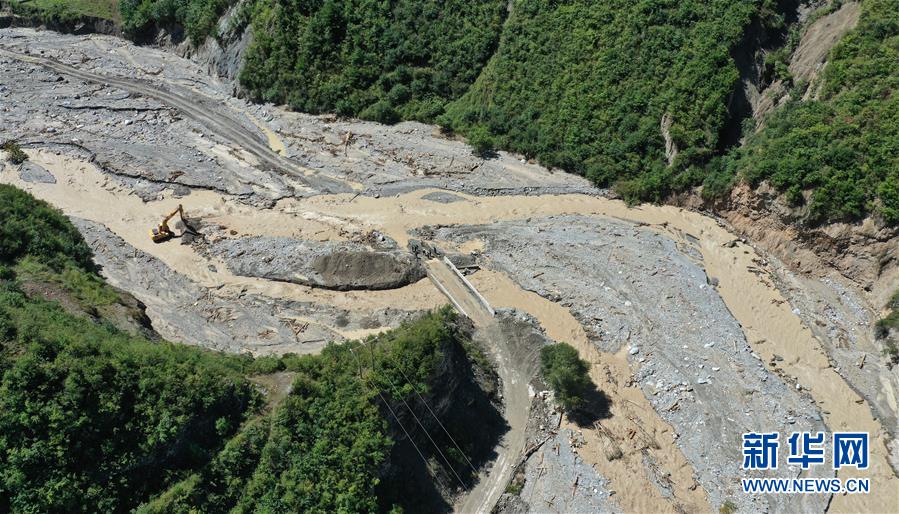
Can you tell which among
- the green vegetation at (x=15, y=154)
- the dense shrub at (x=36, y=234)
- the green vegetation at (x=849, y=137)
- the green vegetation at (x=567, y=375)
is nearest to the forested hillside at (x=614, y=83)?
the green vegetation at (x=849, y=137)

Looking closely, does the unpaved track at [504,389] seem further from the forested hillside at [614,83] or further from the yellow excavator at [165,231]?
the yellow excavator at [165,231]

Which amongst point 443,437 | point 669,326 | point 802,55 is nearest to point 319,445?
point 443,437

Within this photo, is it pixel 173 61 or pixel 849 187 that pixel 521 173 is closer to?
pixel 849 187

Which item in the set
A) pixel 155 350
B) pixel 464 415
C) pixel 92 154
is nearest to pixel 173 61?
pixel 92 154

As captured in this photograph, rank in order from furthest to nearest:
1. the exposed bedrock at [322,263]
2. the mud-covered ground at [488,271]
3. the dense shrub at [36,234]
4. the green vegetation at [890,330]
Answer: the exposed bedrock at [322,263]
the green vegetation at [890,330]
the dense shrub at [36,234]
the mud-covered ground at [488,271]

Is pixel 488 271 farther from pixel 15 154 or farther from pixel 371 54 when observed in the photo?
pixel 15 154

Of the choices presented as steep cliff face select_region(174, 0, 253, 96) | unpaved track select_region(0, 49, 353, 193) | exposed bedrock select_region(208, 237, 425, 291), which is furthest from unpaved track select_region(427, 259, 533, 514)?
steep cliff face select_region(174, 0, 253, 96)

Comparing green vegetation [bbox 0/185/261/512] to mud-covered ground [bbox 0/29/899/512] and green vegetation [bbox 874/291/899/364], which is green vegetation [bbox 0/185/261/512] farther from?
green vegetation [bbox 874/291/899/364]
